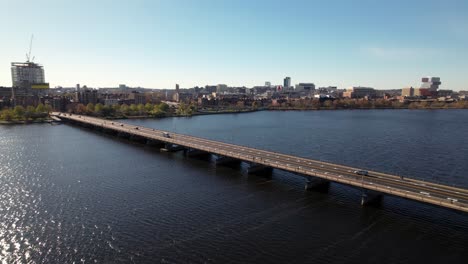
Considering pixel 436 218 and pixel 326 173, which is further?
pixel 326 173

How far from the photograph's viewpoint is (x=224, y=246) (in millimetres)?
31594

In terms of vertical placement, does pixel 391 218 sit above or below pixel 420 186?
below

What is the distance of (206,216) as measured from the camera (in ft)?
127

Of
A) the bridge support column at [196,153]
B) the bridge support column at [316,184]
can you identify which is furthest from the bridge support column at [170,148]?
the bridge support column at [316,184]

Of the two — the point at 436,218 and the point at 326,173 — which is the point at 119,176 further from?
the point at 436,218

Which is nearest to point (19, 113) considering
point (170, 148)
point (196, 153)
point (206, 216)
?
point (170, 148)

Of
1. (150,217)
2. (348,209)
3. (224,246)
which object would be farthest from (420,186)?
(150,217)

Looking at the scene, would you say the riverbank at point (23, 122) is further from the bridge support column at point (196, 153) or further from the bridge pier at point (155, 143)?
the bridge support column at point (196, 153)

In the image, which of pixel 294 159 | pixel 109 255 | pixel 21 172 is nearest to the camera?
pixel 109 255

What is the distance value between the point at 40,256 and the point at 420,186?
42.0m

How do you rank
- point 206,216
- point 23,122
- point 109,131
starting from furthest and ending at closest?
point 23,122 < point 109,131 < point 206,216

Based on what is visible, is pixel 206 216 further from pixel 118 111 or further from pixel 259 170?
pixel 118 111

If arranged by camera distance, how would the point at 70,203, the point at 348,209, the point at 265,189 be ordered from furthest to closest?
1. the point at 265,189
2. the point at 70,203
3. the point at 348,209

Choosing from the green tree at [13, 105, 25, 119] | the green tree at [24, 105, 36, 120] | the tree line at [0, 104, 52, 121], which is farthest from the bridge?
the green tree at [24, 105, 36, 120]
